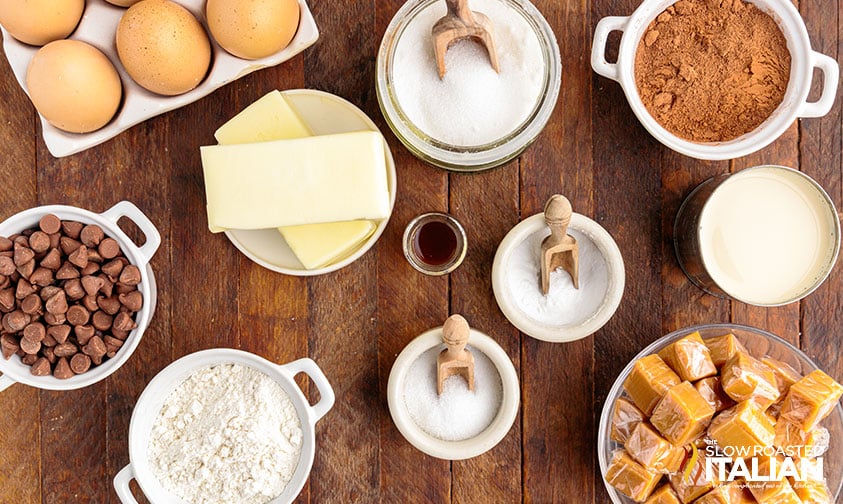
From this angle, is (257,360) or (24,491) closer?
(257,360)

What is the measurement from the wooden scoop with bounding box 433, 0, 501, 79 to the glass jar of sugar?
3 cm

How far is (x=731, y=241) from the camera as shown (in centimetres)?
115

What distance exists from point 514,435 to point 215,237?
62 centimetres

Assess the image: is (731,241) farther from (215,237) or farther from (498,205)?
(215,237)

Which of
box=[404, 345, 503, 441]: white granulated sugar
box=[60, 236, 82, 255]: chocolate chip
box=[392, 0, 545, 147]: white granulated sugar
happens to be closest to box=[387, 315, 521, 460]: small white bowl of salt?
box=[404, 345, 503, 441]: white granulated sugar

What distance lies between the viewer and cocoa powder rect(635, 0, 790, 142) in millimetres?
1101

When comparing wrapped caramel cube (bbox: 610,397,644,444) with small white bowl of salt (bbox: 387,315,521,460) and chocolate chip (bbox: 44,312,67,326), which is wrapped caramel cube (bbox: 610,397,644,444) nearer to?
small white bowl of salt (bbox: 387,315,521,460)

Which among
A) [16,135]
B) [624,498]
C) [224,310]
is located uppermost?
[16,135]

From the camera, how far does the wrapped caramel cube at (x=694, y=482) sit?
1.06 m

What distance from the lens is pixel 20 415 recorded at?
1.22 metres

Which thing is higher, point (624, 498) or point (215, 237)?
point (215, 237)

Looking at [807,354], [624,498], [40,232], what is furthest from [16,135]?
[807,354]

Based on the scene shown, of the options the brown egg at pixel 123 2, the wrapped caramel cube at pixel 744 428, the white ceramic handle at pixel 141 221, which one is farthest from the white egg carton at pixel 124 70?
the wrapped caramel cube at pixel 744 428

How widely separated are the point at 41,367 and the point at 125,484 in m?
0.23
